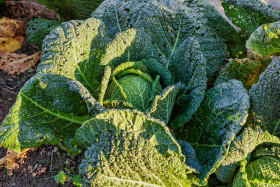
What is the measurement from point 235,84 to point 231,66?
24.2 inches

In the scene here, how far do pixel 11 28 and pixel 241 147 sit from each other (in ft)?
13.5

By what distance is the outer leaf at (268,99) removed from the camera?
201 cm

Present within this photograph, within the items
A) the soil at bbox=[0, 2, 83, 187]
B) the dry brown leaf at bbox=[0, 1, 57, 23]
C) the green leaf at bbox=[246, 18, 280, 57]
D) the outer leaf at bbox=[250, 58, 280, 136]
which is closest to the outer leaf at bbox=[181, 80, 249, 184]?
the outer leaf at bbox=[250, 58, 280, 136]

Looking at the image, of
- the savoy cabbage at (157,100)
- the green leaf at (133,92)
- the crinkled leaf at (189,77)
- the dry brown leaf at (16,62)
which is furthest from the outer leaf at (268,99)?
the dry brown leaf at (16,62)

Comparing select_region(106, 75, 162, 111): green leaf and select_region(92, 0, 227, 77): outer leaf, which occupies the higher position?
select_region(92, 0, 227, 77): outer leaf

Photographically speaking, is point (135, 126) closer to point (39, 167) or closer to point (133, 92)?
point (133, 92)

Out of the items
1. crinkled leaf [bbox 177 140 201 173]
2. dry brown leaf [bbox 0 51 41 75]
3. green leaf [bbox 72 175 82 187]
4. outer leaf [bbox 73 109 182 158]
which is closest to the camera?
outer leaf [bbox 73 109 182 158]

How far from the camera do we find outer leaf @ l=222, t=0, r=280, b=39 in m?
2.66

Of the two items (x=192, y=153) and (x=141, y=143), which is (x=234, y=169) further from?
(x=141, y=143)

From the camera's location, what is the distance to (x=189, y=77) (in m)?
2.43

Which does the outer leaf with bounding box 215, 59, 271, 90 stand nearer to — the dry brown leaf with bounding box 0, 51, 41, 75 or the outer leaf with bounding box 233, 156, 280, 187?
the outer leaf with bounding box 233, 156, 280, 187

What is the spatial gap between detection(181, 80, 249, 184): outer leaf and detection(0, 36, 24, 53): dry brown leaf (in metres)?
3.31

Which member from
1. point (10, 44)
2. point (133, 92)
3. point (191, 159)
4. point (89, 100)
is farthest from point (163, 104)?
point (10, 44)

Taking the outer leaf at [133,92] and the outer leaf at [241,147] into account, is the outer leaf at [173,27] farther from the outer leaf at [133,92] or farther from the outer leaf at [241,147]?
the outer leaf at [241,147]
